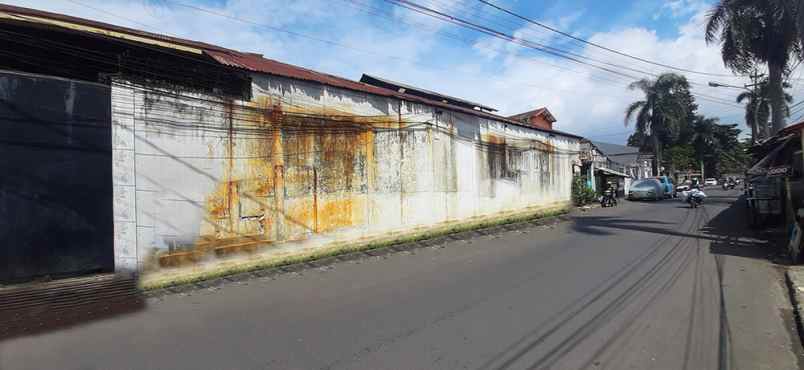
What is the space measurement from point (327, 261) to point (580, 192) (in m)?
16.8

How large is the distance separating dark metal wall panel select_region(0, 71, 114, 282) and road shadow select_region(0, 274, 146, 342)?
412mm

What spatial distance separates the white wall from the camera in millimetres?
6645

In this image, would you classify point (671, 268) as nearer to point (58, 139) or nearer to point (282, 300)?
point (282, 300)

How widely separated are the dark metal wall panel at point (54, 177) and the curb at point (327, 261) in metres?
1.09

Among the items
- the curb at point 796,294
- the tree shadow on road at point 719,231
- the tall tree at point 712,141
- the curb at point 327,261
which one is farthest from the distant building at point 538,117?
the tall tree at point 712,141

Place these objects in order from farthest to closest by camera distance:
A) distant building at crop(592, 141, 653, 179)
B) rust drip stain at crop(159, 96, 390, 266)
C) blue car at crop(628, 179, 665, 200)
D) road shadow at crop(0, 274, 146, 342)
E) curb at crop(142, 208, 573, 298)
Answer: distant building at crop(592, 141, 653, 179)
blue car at crop(628, 179, 665, 200)
rust drip stain at crop(159, 96, 390, 266)
curb at crop(142, 208, 573, 298)
road shadow at crop(0, 274, 146, 342)

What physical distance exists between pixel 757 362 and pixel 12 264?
851 centimetres

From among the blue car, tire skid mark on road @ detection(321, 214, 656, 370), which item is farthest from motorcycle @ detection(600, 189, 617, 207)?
tire skid mark on road @ detection(321, 214, 656, 370)

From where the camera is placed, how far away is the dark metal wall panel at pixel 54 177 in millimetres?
5488

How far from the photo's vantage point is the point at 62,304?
5414 mm

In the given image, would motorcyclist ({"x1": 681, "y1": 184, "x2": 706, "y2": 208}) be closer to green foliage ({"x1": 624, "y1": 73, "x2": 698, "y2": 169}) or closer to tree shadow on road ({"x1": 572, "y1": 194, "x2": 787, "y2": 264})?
tree shadow on road ({"x1": 572, "y1": 194, "x2": 787, "y2": 264})

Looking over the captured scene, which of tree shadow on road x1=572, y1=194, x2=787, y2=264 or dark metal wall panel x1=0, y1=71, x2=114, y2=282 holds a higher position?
dark metal wall panel x1=0, y1=71, x2=114, y2=282

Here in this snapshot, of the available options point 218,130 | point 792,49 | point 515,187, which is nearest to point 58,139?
point 218,130

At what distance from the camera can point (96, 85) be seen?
20.6ft
